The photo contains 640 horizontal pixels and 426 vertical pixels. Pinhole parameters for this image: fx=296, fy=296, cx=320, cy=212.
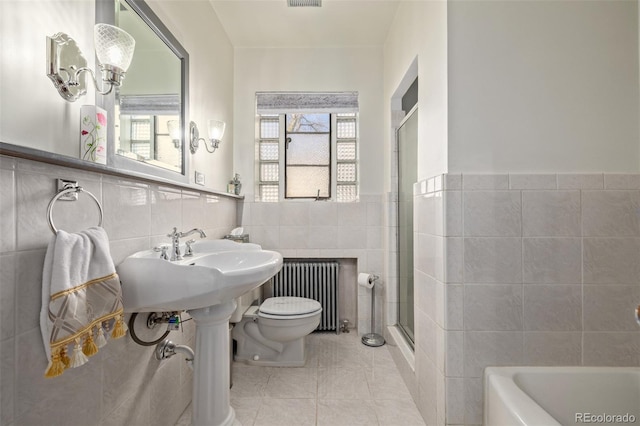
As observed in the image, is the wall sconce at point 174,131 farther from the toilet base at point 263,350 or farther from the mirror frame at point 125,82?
the toilet base at point 263,350

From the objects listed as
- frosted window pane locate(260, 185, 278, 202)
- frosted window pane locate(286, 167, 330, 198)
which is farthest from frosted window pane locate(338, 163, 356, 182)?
frosted window pane locate(260, 185, 278, 202)

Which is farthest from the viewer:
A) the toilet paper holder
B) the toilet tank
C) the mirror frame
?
the toilet paper holder

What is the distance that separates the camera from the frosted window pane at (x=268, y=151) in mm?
2682

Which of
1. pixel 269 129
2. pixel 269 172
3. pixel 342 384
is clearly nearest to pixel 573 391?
pixel 342 384

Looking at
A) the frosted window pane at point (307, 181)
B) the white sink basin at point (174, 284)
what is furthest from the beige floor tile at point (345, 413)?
the frosted window pane at point (307, 181)

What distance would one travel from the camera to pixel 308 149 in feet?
8.84

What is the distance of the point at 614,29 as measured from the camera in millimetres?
1266

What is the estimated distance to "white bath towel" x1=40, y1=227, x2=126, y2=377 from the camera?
28.4 inches

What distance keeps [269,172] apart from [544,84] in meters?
2.01

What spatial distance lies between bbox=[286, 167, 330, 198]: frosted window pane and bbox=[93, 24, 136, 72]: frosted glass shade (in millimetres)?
1760

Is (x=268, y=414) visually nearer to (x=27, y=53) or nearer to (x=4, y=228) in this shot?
(x=4, y=228)

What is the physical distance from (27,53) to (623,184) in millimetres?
2121

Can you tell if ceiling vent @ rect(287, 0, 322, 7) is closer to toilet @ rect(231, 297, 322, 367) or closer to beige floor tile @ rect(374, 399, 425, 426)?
toilet @ rect(231, 297, 322, 367)

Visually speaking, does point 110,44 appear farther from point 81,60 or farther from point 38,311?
point 38,311
